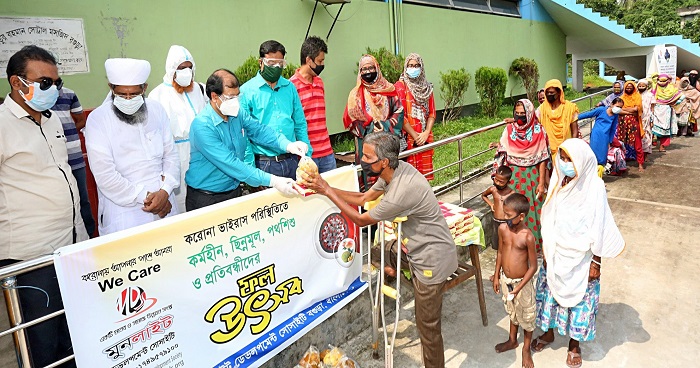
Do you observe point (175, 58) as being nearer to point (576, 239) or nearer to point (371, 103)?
point (371, 103)

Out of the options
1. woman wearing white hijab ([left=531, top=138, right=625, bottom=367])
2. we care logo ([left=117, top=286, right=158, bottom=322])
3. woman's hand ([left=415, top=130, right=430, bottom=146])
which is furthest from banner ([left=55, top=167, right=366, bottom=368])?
woman's hand ([left=415, top=130, right=430, bottom=146])

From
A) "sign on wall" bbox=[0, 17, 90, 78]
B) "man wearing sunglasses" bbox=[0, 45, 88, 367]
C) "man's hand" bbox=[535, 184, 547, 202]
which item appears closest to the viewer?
"man wearing sunglasses" bbox=[0, 45, 88, 367]

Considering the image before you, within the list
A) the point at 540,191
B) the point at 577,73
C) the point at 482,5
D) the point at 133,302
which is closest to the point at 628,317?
the point at 540,191

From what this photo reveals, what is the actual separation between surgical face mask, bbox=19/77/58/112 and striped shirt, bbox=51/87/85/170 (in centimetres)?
26

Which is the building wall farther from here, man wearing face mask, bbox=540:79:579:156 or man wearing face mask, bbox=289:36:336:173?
man wearing face mask, bbox=540:79:579:156

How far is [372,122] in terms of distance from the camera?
4590 mm

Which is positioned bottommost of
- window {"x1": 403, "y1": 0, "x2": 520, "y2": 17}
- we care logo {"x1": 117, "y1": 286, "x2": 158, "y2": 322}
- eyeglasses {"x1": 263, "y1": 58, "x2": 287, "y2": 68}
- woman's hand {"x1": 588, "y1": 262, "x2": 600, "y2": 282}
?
woman's hand {"x1": 588, "y1": 262, "x2": 600, "y2": 282}

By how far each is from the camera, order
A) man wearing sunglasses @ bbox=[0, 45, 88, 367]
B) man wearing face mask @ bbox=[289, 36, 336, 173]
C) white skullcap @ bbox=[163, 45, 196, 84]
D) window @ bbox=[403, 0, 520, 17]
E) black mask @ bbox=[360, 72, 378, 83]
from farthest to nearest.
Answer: window @ bbox=[403, 0, 520, 17]
black mask @ bbox=[360, 72, 378, 83]
man wearing face mask @ bbox=[289, 36, 336, 173]
white skullcap @ bbox=[163, 45, 196, 84]
man wearing sunglasses @ bbox=[0, 45, 88, 367]

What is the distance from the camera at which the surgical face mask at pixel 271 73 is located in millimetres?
3729

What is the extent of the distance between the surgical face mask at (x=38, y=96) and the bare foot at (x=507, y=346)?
3.28 m

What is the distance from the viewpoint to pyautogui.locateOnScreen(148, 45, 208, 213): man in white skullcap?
11.9 feet

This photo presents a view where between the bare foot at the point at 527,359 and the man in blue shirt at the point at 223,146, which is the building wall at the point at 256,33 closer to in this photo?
the man in blue shirt at the point at 223,146

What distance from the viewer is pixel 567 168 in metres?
3.12

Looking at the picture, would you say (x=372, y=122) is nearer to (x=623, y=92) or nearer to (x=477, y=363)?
(x=477, y=363)
